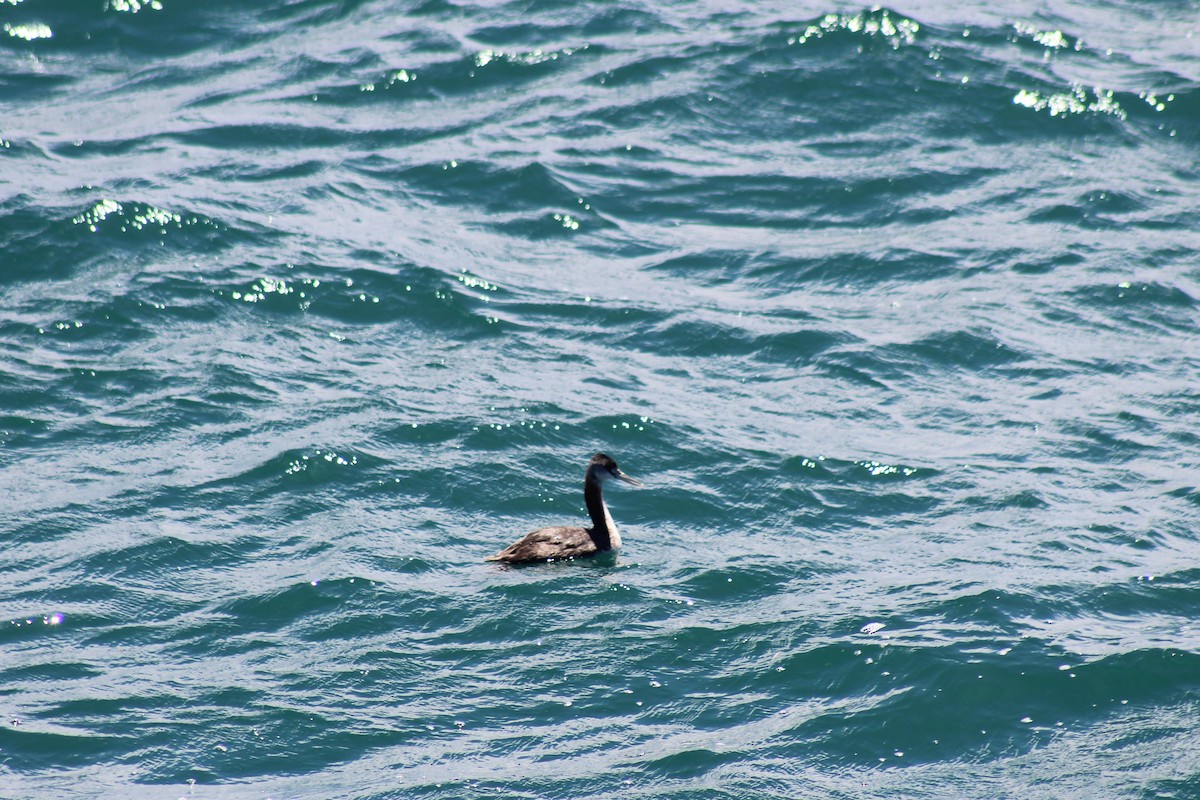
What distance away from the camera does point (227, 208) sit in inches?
674

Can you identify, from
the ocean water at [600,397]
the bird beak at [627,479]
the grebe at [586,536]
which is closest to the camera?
the ocean water at [600,397]

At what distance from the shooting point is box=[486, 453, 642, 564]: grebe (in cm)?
1109

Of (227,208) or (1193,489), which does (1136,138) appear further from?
(227,208)

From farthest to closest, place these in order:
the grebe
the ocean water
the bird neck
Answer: the bird neck, the grebe, the ocean water

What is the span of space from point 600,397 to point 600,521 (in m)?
2.26

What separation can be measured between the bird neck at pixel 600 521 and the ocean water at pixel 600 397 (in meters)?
0.15

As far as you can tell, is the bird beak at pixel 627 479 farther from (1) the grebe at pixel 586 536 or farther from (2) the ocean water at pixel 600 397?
(2) the ocean water at pixel 600 397

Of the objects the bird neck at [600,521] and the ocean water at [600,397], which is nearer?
the ocean water at [600,397]

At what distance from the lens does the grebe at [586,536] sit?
11.1 m

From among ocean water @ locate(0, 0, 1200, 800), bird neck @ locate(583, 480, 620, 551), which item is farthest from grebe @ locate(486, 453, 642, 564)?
ocean water @ locate(0, 0, 1200, 800)

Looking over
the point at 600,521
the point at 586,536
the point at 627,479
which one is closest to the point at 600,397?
the point at 627,479

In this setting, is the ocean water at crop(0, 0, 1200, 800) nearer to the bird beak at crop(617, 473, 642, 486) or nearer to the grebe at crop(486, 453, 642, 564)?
the grebe at crop(486, 453, 642, 564)

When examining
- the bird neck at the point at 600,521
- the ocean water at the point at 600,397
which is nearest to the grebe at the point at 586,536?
the bird neck at the point at 600,521

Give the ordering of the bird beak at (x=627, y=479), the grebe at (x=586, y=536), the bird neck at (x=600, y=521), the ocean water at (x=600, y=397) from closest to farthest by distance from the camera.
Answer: the ocean water at (x=600, y=397), the grebe at (x=586, y=536), the bird neck at (x=600, y=521), the bird beak at (x=627, y=479)
